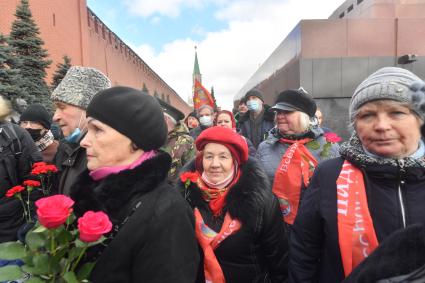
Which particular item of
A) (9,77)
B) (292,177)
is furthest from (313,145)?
(9,77)

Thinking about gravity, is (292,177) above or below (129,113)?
below

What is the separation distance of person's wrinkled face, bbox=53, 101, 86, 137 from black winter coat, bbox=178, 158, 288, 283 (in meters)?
0.93

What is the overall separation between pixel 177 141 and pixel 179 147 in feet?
0.26

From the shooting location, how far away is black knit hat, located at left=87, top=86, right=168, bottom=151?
1445 millimetres

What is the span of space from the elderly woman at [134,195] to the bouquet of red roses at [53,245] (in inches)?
7.5

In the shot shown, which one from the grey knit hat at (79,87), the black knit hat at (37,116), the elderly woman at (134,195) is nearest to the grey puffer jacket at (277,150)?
the grey knit hat at (79,87)

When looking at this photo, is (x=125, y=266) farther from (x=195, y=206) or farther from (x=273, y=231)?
(x=273, y=231)

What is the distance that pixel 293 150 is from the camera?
9.48 ft

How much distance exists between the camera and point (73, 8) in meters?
22.6

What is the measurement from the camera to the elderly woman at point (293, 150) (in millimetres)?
2791

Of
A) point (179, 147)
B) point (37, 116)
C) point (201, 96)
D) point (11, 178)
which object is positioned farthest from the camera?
point (201, 96)

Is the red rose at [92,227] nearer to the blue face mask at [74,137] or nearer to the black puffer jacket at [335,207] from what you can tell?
the black puffer jacket at [335,207]

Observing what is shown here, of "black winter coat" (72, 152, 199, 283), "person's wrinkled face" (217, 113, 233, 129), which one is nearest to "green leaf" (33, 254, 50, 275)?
"black winter coat" (72, 152, 199, 283)

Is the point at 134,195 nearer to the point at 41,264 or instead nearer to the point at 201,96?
the point at 41,264
